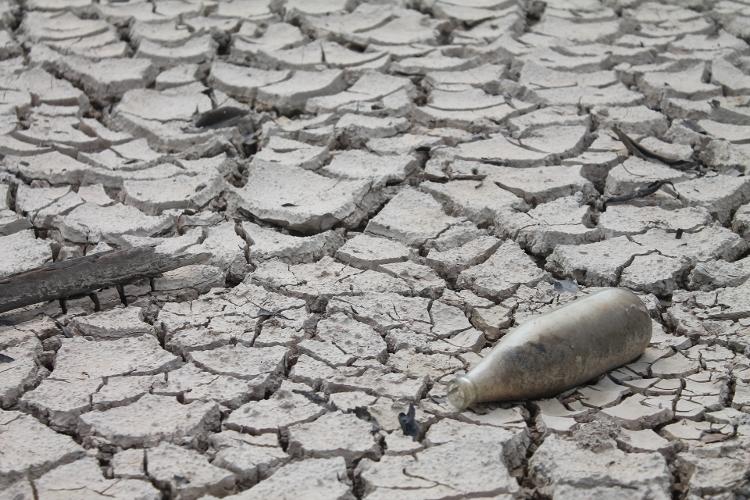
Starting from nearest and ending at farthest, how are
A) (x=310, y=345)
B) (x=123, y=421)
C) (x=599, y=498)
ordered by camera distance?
1. (x=599, y=498)
2. (x=123, y=421)
3. (x=310, y=345)

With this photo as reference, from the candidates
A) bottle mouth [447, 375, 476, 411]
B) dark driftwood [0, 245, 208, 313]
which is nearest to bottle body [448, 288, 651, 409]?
bottle mouth [447, 375, 476, 411]

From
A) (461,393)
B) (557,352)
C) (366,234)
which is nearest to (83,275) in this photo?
(366,234)

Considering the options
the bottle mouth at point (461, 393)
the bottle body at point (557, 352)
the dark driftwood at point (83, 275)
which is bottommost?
the dark driftwood at point (83, 275)

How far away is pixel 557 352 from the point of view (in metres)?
→ 2.45

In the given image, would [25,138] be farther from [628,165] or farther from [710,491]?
[710,491]

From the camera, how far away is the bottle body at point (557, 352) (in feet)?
7.93

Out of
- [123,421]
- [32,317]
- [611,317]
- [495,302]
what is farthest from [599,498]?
[32,317]

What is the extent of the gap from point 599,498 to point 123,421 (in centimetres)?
103

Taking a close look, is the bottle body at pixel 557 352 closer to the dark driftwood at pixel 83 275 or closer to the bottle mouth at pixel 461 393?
the bottle mouth at pixel 461 393

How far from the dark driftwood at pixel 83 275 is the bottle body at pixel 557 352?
3.16ft

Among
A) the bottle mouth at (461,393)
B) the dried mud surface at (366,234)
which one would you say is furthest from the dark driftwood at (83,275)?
the bottle mouth at (461,393)

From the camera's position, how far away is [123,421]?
7.88ft

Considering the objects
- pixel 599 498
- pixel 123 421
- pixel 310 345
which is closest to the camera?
pixel 599 498

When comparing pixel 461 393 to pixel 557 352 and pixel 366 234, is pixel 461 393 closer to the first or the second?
pixel 557 352
